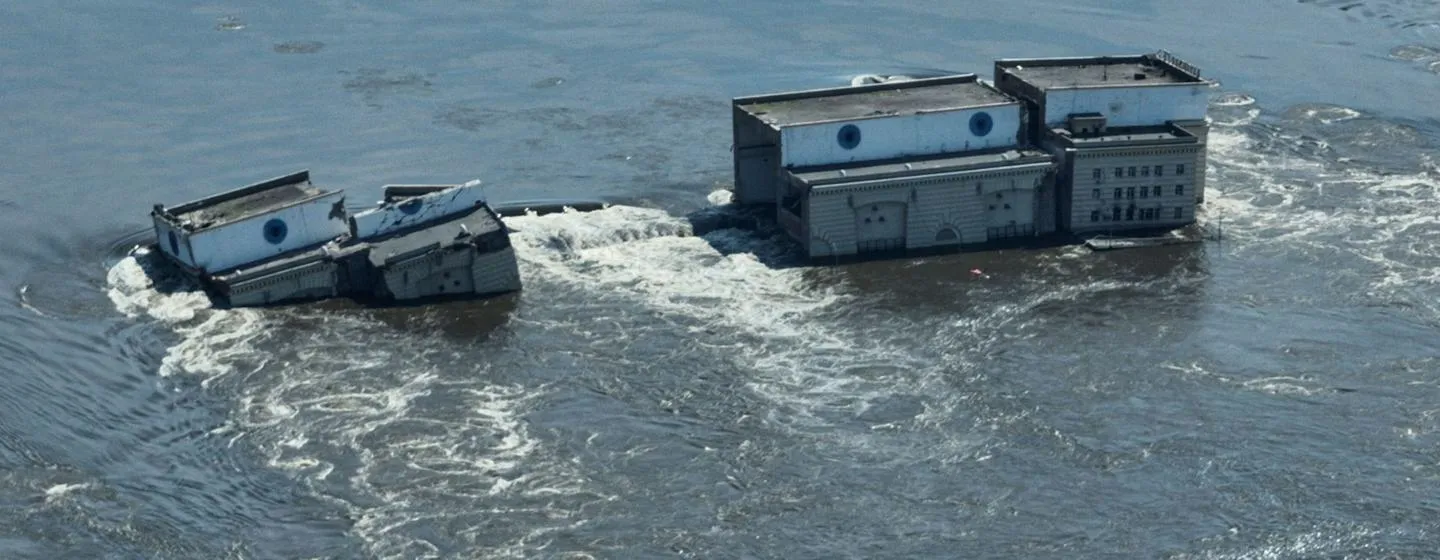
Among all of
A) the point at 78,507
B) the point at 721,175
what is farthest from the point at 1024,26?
the point at 78,507

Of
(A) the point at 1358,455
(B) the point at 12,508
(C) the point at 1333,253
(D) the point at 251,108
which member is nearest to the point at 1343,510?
(A) the point at 1358,455

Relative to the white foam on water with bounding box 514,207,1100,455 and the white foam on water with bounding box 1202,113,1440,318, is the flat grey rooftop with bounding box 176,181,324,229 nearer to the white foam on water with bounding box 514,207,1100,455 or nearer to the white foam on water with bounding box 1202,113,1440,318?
the white foam on water with bounding box 514,207,1100,455

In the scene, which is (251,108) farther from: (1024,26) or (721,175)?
(1024,26)

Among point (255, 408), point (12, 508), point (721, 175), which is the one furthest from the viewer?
point (721, 175)

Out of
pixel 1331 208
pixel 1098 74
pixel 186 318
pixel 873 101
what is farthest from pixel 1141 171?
pixel 186 318

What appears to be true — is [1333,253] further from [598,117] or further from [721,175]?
[598,117]

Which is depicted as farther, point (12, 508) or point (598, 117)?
point (598, 117)

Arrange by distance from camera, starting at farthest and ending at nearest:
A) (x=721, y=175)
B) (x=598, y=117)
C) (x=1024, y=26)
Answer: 1. (x=1024, y=26)
2. (x=598, y=117)
3. (x=721, y=175)
